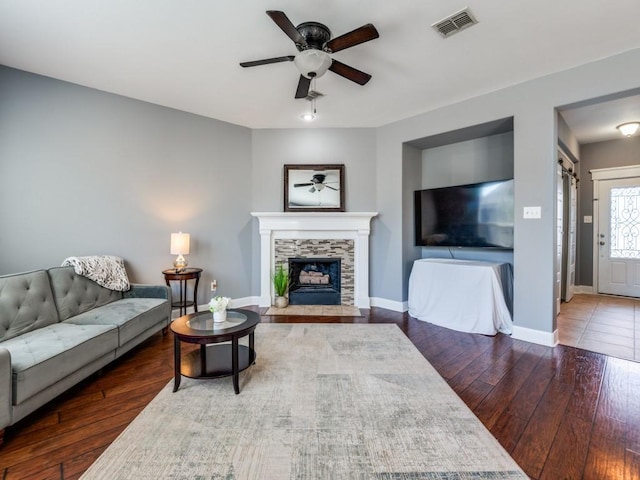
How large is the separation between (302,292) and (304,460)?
121 inches

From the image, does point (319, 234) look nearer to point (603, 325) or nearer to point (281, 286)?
point (281, 286)

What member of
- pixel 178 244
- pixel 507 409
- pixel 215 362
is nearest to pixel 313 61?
pixel 215 362

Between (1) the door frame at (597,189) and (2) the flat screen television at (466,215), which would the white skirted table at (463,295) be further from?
(1) the door frame at (597,189)

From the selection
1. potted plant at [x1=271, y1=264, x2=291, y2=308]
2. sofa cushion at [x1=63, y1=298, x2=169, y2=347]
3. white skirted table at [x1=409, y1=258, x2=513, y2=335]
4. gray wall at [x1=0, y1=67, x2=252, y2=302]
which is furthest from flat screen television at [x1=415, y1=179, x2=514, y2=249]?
sofa cushion at [x1=63, y1=298, x2=169, y2=347]

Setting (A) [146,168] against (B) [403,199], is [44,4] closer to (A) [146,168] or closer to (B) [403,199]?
(A) [146,168]

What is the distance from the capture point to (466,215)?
3.74m

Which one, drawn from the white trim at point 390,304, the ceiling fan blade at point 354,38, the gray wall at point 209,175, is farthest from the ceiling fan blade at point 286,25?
the white trim at point 390,304

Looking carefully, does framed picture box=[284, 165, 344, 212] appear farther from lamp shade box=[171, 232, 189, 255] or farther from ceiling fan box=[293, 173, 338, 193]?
lamp shade box=[171, 232, 189, 255]

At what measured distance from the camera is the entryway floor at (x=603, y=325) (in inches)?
114

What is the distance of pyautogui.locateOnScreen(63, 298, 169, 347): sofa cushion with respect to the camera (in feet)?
8.07

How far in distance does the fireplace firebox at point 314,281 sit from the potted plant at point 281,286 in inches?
6.4

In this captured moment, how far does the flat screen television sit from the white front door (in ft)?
10.6

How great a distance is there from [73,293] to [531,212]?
463 centimetres

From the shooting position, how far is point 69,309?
2.60 metres
